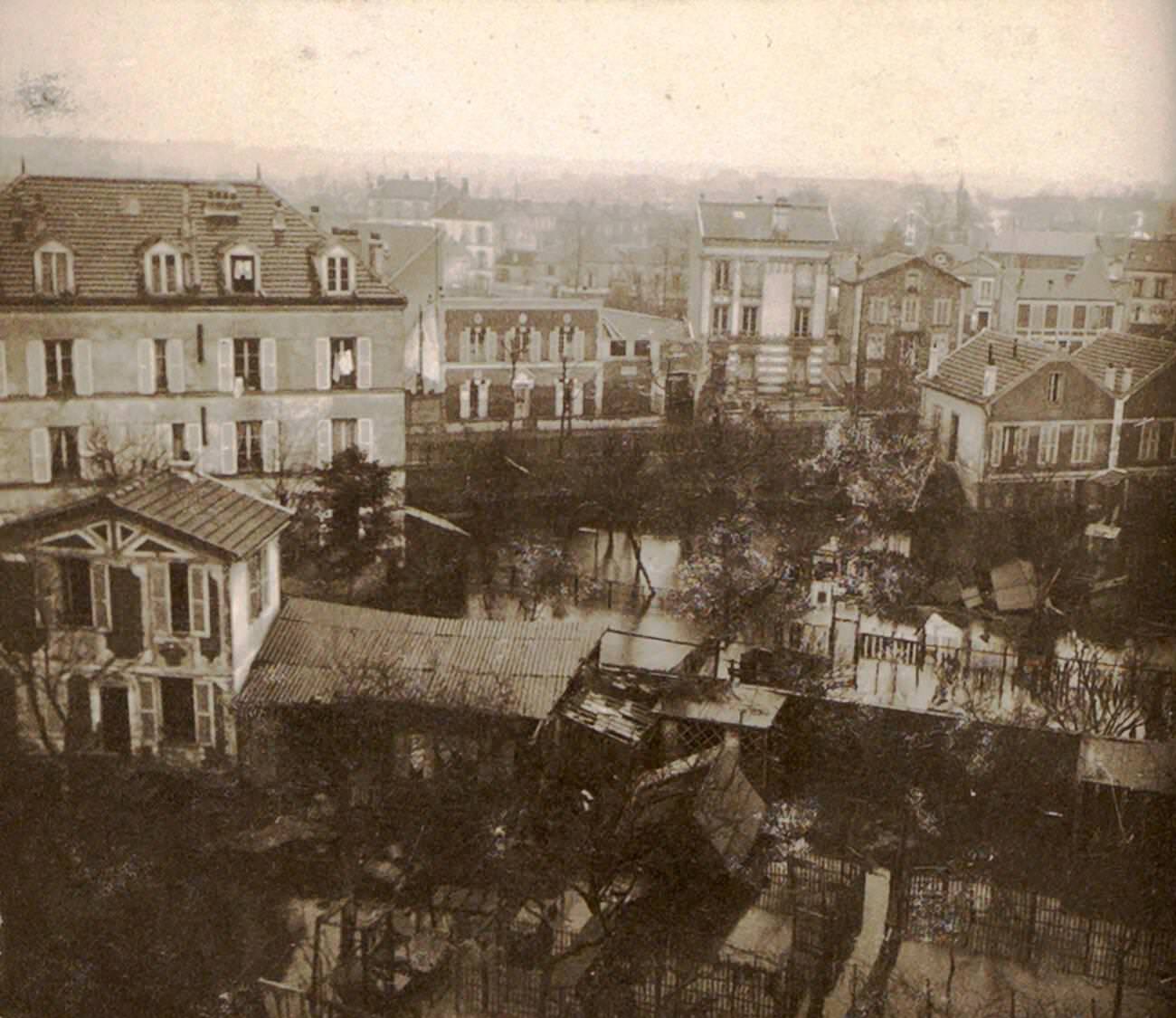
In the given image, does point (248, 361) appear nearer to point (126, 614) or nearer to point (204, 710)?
point (126, 614)

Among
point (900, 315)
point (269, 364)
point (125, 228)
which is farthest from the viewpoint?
point (900, 315)

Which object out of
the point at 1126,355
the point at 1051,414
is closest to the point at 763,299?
the point at 1051,414

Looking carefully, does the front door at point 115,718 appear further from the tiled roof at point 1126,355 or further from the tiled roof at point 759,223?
the tiled roof at point 1126,355

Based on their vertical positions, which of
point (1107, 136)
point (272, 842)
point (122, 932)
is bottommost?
point (122, 932)

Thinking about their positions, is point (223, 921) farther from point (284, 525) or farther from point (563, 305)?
point (563, 305)

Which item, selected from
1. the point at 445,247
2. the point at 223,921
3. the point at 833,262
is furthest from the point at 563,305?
the point at 223,921

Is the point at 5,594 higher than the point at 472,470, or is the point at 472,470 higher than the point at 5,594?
the point at 472,470
